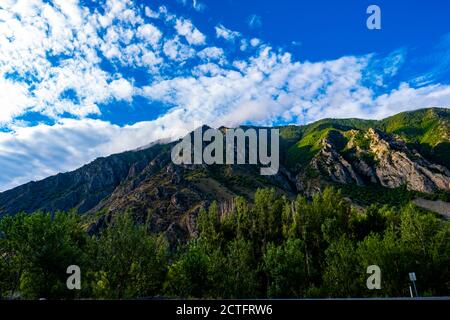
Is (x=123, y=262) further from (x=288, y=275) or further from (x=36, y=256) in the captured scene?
(x=288, y=275)

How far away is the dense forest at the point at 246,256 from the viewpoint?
38.3 meters

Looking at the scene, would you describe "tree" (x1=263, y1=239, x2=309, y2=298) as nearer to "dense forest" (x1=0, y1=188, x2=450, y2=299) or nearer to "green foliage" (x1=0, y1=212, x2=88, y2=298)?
"dense forest" (x1=0, y1=188, x2=450, y2=299)

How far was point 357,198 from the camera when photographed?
193125mm

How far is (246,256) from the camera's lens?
50.9m

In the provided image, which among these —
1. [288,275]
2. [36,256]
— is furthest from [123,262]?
[288,275]

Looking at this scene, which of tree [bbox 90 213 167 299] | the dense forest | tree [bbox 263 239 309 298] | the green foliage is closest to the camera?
the green foliage

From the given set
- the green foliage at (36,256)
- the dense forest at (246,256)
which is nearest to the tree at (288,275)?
the dense forest at (246,256)

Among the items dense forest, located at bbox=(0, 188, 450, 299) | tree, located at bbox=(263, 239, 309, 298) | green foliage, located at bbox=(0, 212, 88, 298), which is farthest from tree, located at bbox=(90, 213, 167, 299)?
tree, located at bbox=(263, 239, 309, 298)

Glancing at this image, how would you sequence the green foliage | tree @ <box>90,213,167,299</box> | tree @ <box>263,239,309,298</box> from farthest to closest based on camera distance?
1. tree @ <box>263,239,309,298</box>
2. tree @ <box>90,213,167,299</box>
3. the green foliage

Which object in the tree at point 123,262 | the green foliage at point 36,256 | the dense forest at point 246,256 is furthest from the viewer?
the dense forest at point 246,256

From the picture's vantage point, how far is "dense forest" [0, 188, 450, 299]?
38281 millimetres

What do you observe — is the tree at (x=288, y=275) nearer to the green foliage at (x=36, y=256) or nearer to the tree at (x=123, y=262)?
the tree at (x=123, y=262)
